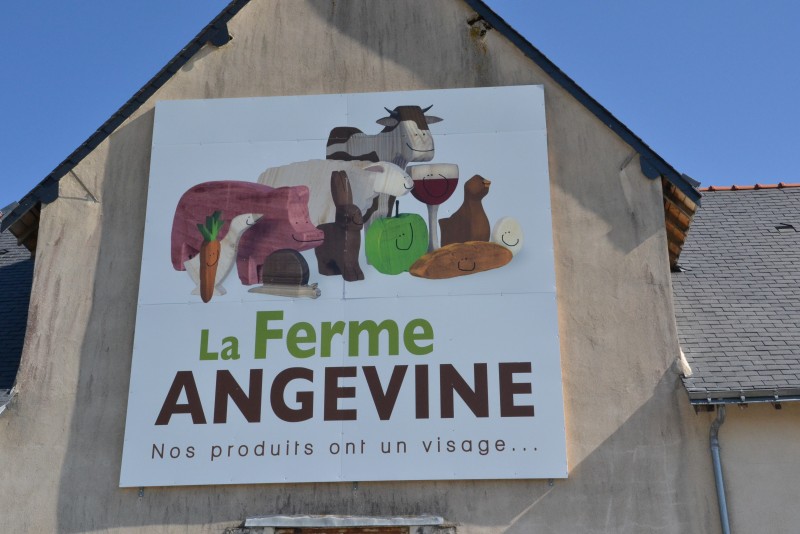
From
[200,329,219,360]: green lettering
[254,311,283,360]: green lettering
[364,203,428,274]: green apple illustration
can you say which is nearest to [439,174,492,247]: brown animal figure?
[364,203,428,274]: green apple illustration

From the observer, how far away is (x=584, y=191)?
12000 millimetres

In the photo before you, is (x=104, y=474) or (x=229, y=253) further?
(x=229, y=253)

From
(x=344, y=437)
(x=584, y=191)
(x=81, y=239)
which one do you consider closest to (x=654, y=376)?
(x=584, y=191)

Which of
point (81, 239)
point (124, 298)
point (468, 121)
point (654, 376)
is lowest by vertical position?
point (654, 376)

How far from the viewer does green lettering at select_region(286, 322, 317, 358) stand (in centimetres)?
1140

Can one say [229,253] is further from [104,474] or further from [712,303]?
[712,303]

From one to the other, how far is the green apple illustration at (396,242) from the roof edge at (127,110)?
331cm

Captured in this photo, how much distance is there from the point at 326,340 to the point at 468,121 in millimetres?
3156

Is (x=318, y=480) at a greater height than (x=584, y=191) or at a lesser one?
lesser

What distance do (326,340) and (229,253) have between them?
5.33ft

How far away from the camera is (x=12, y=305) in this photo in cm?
1330

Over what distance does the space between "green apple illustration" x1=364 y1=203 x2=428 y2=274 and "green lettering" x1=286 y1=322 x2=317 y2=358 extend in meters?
1.05

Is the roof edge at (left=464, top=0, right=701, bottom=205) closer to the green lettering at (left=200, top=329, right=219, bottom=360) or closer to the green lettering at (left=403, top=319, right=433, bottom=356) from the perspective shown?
the green lettering at (left=403, top=319, right=433, bottom=356)

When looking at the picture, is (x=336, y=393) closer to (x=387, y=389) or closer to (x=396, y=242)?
(x=387, y=389)
